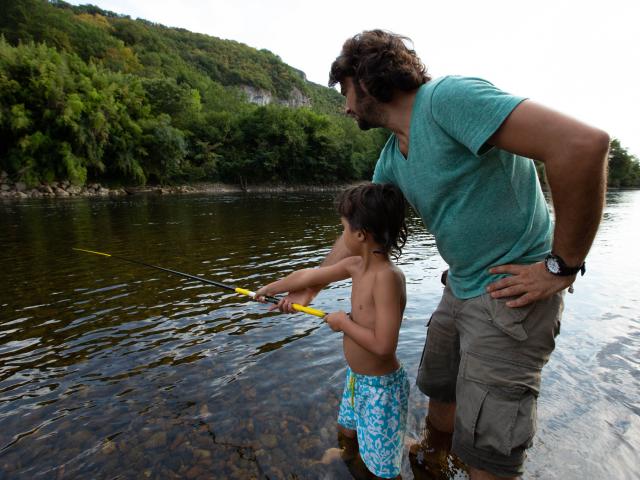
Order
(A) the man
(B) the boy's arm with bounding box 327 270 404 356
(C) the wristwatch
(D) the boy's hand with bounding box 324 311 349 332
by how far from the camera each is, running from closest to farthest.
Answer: (A) the man < (C) the wristwatch < (B) the boy's arm with bounding box 327 270 404 356 < (D) the boy's hand with bounding box 324 311 349 332

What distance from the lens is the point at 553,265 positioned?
166cm

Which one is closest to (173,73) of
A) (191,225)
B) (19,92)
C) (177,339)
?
(19,92)

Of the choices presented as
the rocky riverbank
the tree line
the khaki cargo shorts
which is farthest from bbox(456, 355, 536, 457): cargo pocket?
the rocky riverbank

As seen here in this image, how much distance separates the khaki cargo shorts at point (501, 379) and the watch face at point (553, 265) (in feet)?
0.58

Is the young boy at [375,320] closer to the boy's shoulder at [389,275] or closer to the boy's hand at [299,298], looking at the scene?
the boy's shoulder at [389,275]

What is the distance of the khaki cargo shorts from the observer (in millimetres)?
1758

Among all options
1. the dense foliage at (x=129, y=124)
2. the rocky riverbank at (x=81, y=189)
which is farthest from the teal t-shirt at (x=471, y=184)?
the rocky riverbank at (x=81, y=189)

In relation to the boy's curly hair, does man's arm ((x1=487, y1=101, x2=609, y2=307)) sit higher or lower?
higher

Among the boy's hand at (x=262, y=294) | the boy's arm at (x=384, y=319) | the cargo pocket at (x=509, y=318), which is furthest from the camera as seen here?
the boy's hand at (x=262, y=294)

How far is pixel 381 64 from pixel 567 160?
2.95ft

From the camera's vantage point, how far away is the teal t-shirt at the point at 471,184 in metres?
1.54

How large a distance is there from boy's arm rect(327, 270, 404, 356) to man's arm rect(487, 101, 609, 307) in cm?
84

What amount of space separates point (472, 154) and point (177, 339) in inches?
168

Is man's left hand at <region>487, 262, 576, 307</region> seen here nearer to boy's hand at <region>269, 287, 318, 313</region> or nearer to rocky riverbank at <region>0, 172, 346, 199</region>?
boy's hand at <region>269, 287, 318, 313</region>
